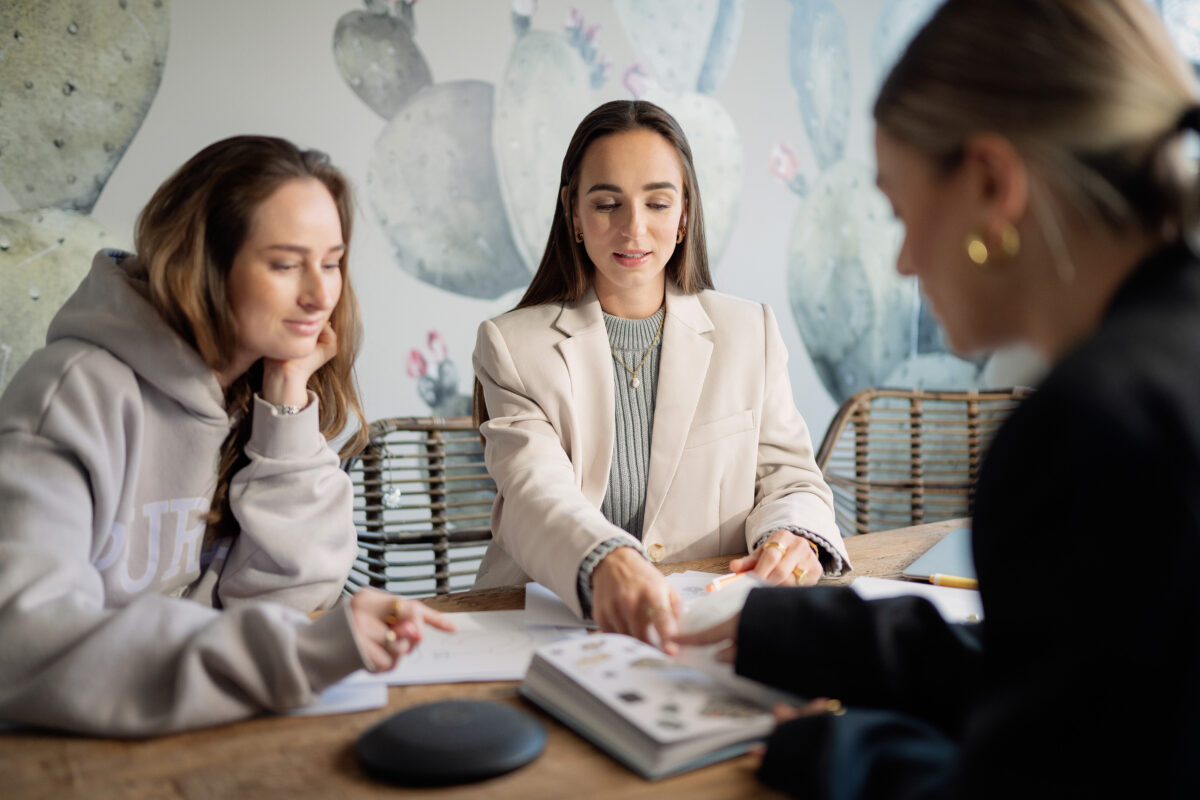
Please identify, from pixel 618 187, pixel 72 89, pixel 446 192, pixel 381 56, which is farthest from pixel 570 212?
pixel 72 89

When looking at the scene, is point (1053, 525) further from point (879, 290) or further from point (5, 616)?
point (879, 290)

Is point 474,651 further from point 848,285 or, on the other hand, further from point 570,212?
point 848,285

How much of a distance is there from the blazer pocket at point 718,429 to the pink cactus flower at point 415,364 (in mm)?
1197

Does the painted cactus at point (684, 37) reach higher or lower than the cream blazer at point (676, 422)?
higher

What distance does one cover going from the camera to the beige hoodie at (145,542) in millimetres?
982

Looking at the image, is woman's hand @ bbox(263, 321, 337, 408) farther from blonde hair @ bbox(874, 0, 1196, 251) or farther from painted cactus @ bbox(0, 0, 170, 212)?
painted cactus @ bbox(0, 0, 170, 212)

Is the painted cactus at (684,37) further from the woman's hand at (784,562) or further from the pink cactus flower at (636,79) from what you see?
the woman's hand at (784,562)

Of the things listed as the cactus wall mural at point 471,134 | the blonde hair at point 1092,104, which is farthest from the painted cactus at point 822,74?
the blonde hair at point 1092,104

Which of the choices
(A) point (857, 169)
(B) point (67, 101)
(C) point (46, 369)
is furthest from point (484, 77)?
(C) point (46, 369)

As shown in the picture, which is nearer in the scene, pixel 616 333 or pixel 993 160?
pixel 993 160

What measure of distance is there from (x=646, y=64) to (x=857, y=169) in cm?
112

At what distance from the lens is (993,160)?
2.42ft

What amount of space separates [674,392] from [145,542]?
3.43 feet

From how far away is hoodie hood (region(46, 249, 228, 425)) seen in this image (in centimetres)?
129
